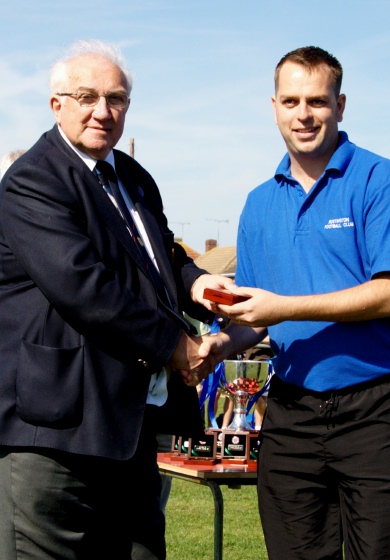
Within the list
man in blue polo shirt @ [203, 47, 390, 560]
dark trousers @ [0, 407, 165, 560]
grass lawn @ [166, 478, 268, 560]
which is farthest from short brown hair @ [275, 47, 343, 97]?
grass lawn @ [166, 478, 268, 560]

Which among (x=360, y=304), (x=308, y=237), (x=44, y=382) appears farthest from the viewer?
(x=308, y=237)

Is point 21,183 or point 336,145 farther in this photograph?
point 336,145

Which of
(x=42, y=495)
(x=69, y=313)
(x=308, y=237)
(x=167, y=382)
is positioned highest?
(x=308, y=237)

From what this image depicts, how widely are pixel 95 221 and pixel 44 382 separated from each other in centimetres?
48

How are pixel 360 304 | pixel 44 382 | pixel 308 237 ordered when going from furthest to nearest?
1. pixel 308 237
2. pixel 360 304
3. pixel 44 382

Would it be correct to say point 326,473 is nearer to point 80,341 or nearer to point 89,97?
point 80,341

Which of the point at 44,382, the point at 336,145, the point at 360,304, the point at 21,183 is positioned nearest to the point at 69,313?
the point at 44,382

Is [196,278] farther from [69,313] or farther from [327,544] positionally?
[327,544]

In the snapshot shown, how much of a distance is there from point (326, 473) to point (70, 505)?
85 centimetres

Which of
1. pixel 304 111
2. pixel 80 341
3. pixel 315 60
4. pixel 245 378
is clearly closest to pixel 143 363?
pixel 80 341

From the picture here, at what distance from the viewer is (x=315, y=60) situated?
302 centimetres

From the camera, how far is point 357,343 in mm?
2963

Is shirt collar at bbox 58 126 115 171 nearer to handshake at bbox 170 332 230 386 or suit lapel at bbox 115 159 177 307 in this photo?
suit lapel at bbox 115 159 177 307

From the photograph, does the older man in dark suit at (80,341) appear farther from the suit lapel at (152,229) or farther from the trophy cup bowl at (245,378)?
the trophy cup bowl at (245,378)
